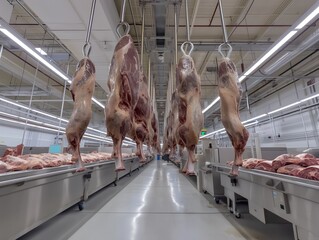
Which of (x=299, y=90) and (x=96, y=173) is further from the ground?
(x=299, y=90)

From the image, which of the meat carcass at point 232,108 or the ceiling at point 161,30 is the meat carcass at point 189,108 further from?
the ceiling at point 161,30

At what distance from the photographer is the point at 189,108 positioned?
5.71 ft

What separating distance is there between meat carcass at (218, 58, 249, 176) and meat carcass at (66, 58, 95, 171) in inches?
50.4

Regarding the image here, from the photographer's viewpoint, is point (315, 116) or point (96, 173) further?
point (315, 116)

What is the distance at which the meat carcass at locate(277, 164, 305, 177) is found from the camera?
1.75 meters

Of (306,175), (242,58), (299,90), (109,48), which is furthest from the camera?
(299,90)

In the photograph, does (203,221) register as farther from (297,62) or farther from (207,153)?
(297,62)

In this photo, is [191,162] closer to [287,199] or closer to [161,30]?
[287,199]

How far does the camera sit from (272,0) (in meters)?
4.13

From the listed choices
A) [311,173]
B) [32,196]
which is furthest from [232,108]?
[32,196]

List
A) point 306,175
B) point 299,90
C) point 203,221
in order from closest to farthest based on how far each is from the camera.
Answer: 1. point 306,175
2. point 203,221
3. point 299,90

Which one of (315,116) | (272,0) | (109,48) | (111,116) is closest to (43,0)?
(109,48)

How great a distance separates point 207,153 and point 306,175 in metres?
2.97

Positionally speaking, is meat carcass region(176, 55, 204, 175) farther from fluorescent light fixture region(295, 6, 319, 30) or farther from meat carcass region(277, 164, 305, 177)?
fluorescent light fixture region(295, 6, 319, 30)
